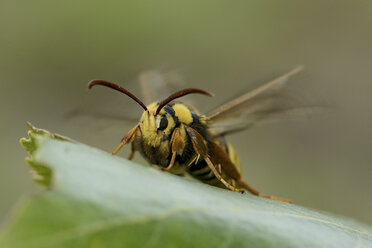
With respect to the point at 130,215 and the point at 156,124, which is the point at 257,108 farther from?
the point at 130,215

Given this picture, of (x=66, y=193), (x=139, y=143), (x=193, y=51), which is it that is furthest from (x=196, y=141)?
(x=193, y=51)

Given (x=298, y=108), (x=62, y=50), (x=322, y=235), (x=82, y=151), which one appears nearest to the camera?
(x=82, y=151)

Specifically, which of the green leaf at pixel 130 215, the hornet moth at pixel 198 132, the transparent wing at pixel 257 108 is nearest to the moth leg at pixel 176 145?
the hornet moth at pixel 198 132

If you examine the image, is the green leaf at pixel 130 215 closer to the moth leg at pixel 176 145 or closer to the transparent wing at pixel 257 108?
the moth leg at pixel 176 145

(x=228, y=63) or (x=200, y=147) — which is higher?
(x=228, y=63)

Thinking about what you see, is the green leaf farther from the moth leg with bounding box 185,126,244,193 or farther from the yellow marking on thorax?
the yellow marking on thorax

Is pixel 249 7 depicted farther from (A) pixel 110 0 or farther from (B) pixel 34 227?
(B) pixel 34 227

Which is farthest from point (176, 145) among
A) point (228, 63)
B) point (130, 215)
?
point (228, 63)
